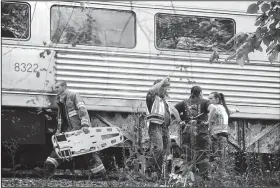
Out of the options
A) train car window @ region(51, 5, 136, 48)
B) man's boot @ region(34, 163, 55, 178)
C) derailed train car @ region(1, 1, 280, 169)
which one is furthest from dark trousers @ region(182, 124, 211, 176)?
man's boot @ region(34, 163, 55, 178)

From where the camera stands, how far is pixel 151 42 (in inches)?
425

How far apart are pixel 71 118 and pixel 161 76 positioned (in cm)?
141

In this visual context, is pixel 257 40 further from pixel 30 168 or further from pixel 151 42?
pixel 30 168

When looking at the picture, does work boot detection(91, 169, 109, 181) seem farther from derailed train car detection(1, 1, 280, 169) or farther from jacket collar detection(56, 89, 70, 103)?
jacket collar detection(56, 89, 70, 103)

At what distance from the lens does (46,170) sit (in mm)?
10086

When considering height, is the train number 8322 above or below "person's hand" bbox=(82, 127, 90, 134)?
above

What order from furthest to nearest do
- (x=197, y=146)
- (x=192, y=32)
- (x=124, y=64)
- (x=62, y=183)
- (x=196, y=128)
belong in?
(x=192, y=32) < (x=124, y=64) < (x=196, y=128) < (x=197, y=146) < (x=62, y=183)

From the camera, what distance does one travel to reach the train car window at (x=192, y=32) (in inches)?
430

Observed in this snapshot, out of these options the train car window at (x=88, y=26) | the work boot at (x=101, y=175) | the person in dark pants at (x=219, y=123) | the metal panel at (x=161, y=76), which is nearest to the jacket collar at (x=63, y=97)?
the metal panel at (x=161, y=76)

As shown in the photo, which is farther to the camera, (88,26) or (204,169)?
(88,26)

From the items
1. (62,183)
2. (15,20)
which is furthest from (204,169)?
(15,20)

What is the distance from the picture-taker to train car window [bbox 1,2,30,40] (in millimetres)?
10289

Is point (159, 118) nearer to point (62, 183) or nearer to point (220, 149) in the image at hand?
point (220, 149)

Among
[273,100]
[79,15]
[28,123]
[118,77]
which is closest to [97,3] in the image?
[79,15]
